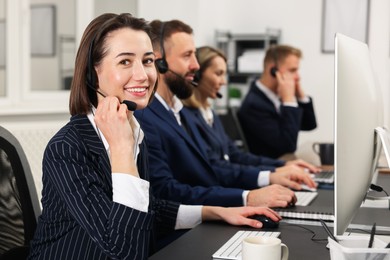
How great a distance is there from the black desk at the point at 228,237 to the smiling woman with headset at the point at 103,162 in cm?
5

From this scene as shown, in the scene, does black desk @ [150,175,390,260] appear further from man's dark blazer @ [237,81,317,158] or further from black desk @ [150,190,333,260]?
man's dark blazer @ [237,81,317,158]

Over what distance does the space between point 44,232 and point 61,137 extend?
0.22 metres

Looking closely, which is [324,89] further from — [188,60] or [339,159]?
[339,159]

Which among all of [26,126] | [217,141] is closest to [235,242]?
[217,141]

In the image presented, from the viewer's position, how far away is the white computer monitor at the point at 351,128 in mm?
1006

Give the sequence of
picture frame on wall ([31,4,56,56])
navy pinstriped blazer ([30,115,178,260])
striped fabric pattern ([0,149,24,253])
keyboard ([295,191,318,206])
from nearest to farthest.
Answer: navy pinstriped blazer ([30,115,178,260]), striped fabric pattern ([0,149,24,253]), keyboard ([295,191,318,206]), picture frame on wall ([31,4,56,56])

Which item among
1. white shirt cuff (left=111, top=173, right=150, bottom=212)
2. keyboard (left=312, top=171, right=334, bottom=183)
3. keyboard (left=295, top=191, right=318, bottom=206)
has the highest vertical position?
white shirt cuff (left=111, top=173, right=150, bottom=212)

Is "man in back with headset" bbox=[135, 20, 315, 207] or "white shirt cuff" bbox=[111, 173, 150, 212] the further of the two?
"man in back with headset" bbox=[135, 20, 315, 207]

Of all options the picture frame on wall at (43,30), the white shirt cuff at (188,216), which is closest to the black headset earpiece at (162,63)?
the white shirt cuff at (188,216)

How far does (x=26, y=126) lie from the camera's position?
340 centimetres

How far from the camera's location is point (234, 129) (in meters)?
3.46

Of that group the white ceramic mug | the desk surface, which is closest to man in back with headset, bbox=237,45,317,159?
the desk surface

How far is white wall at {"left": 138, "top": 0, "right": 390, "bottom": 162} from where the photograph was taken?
189 inches

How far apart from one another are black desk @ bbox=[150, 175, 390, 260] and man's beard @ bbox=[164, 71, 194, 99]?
2.41 feet
